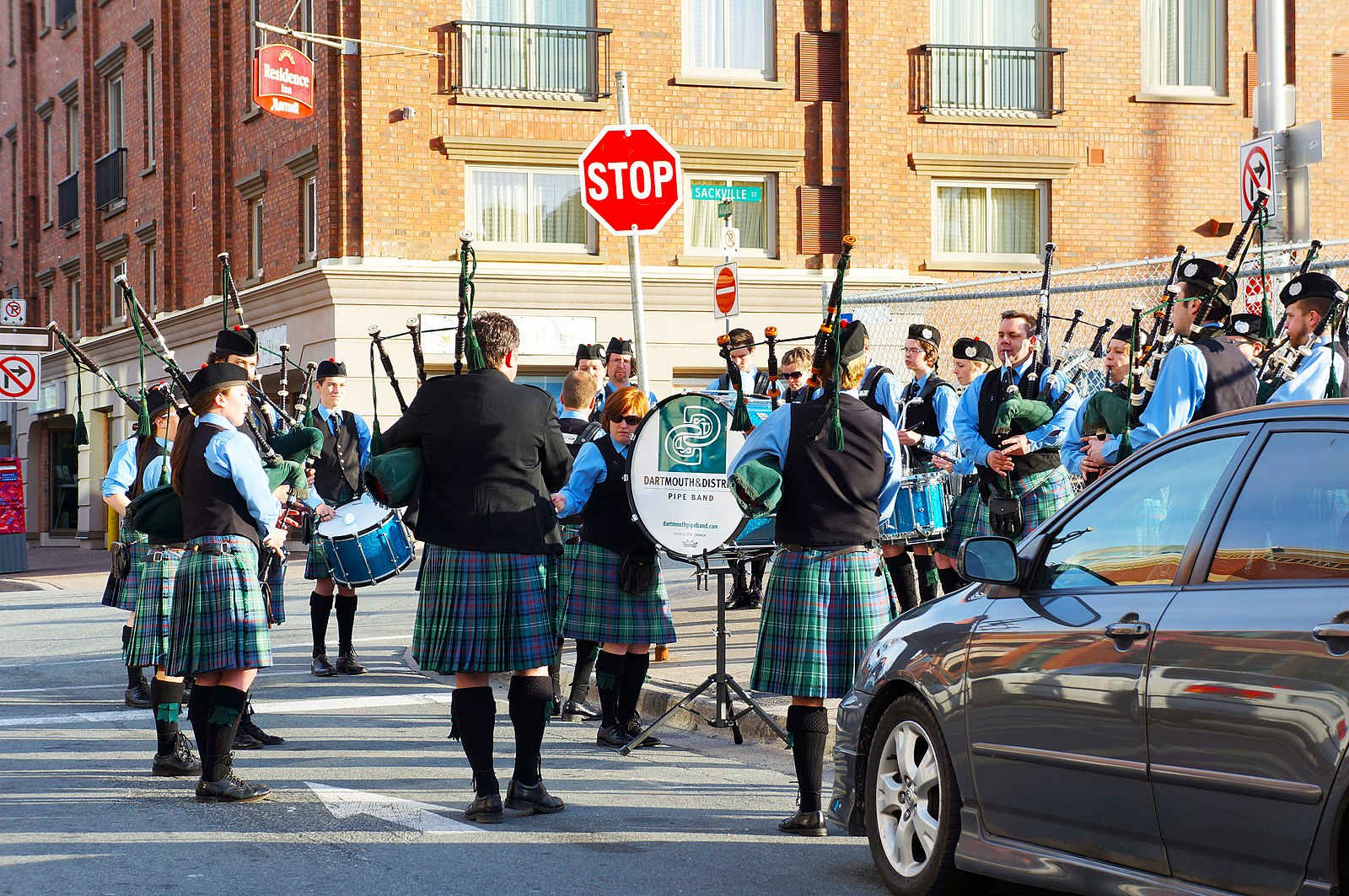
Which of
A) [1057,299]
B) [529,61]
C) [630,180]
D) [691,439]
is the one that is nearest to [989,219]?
[1057,299]

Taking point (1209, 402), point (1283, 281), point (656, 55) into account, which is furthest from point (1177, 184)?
point (1209, 402)

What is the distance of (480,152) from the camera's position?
75.9 ft

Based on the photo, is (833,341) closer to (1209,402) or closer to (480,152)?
(1209,402)

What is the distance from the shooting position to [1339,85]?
25156mm

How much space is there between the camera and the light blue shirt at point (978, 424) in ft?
29.0

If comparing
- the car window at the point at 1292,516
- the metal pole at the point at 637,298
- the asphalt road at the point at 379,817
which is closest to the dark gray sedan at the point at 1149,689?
the car window at the point at 1292,516

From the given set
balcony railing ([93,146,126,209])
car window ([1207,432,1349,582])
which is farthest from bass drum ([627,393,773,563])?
balcony railing ([93,146,126,209])

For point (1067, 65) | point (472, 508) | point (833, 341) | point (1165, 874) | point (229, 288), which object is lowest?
point (1165, 874)

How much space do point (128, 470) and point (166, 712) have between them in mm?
2591

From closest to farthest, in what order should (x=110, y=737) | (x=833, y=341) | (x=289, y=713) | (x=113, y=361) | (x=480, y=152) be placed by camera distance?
A: (x=833, y=341) → (x=110, y=737) → (x=289, y=713) → (x=480, y=152) → (x=113, y=361)

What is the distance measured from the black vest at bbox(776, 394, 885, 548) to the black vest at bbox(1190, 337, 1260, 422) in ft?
5.90

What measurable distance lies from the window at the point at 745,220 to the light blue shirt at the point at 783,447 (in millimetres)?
17731

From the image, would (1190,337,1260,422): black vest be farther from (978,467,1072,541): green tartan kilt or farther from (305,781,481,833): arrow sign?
(305,781,481,833): arrow sign

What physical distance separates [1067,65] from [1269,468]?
21.9 m
